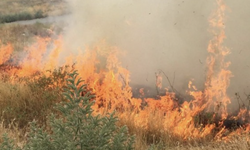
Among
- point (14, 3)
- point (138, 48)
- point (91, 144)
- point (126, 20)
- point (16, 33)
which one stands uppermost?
point (14, 3)

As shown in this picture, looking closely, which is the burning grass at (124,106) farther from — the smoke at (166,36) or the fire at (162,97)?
the smoke at (166,36)

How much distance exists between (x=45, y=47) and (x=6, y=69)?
3.55 feet

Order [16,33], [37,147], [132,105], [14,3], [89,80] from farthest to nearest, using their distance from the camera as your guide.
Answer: [14,3] < [16,33] < [89,80] < [132,105] < [37,147]

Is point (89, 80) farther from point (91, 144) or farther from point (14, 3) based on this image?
point (14, 3)

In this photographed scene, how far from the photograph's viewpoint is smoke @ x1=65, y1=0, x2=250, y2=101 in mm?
6504

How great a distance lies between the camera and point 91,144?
256 cm

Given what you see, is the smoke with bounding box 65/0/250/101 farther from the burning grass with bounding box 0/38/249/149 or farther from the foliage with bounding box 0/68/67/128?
the foliage with bounding box 0/68/67/128

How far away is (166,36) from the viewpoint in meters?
7.20

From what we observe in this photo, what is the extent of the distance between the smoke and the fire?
0.69ft

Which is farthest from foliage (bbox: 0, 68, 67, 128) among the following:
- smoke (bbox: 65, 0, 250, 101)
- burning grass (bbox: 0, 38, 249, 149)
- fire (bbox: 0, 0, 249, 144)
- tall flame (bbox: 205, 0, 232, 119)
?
tall flame (bbox: 205, 0, 232, 119)

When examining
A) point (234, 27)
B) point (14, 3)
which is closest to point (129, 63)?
point (234, 27)

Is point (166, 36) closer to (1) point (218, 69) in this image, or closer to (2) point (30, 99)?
(1) point (218, 69)

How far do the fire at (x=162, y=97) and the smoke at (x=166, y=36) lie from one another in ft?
0.69

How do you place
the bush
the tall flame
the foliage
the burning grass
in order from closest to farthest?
the bush
the burning grass
the foliage
the tall flame
